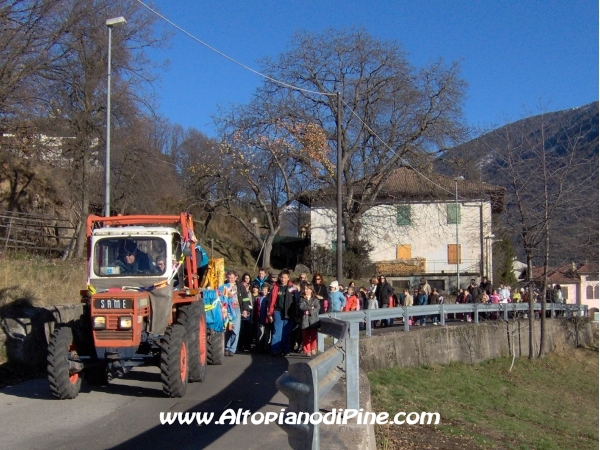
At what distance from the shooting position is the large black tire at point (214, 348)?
43.1ft

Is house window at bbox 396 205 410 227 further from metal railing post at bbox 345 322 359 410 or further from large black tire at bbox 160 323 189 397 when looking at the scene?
metal railing post at bbox 345 322 359 410

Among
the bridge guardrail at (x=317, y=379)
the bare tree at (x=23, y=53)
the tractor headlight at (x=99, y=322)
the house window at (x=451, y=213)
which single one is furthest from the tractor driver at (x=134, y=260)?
the house window at (x=451, y=213)

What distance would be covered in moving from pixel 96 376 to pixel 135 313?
6.02 feet

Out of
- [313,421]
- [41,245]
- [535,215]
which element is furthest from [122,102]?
[313,421]

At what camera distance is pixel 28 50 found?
1914 centimetres

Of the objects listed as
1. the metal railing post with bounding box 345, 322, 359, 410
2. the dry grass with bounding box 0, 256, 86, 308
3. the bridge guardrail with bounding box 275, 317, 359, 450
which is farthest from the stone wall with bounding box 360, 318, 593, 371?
the bridge guardrail with bounding box 275, 317, 359, 450

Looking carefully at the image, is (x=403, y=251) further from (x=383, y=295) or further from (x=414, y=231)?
(x=383, y=295)

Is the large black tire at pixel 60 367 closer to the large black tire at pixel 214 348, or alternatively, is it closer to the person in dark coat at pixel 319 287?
the large black tire at pixel 214 348

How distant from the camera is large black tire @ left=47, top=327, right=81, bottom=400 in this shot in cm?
930

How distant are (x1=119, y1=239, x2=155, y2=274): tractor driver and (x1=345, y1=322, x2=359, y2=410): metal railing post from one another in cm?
518

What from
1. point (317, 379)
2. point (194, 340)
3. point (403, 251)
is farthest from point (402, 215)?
point (317, 379)

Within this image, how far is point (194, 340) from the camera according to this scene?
10648 mm

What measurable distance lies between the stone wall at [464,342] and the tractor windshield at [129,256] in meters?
4.93

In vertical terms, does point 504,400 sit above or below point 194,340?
below
